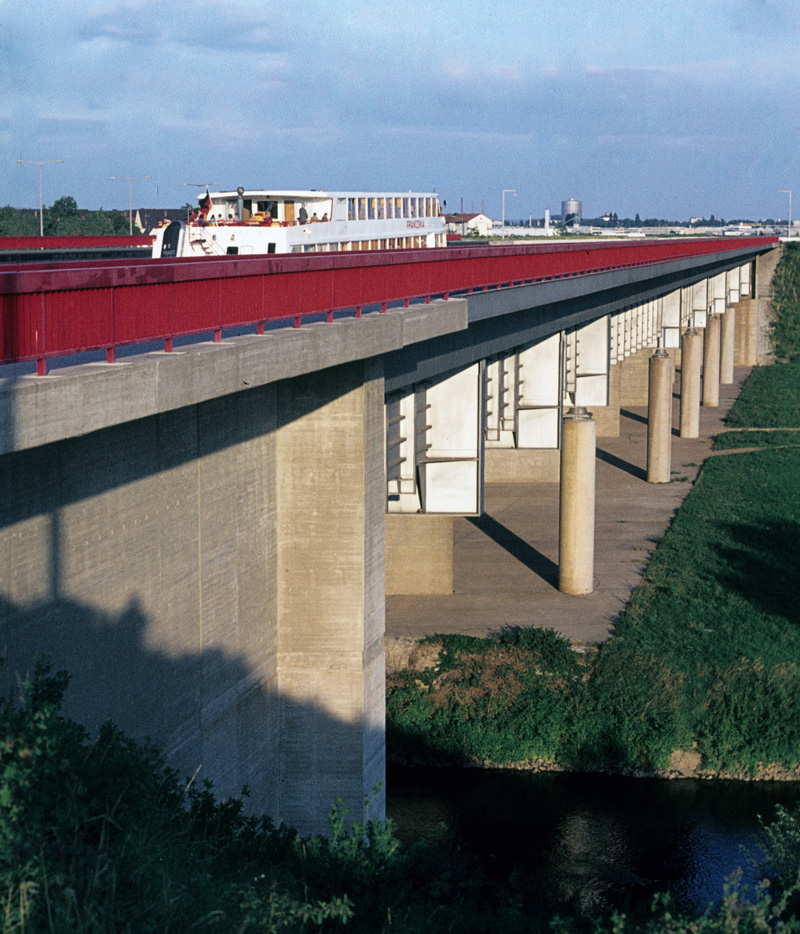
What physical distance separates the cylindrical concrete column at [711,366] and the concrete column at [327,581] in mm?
49414

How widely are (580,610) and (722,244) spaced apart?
3874cm

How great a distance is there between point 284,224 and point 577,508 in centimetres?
926

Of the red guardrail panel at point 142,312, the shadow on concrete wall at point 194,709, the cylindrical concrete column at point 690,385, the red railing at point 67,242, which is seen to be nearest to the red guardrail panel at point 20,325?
the red guardrail panel at point 142,312

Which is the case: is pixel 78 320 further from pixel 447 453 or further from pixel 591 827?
pixel 447 453

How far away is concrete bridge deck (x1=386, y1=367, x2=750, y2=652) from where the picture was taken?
2650 centimetres

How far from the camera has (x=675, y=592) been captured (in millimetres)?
28812

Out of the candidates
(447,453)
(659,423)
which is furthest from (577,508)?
(659,423)

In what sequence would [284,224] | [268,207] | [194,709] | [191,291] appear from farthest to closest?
[268,207] → [284,224] → [194,709] → [191,291]

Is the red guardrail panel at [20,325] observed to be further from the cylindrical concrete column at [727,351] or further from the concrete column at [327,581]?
the cylindrical concrete column at [727,351]

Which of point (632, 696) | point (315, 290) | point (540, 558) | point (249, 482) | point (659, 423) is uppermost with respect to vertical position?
point (315, 290)

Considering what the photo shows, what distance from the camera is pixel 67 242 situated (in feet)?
144

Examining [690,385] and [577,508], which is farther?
[690,385]

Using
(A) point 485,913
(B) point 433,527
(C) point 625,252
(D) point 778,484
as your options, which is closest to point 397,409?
(B) point 433,527

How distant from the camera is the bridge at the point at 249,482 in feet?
32.5
